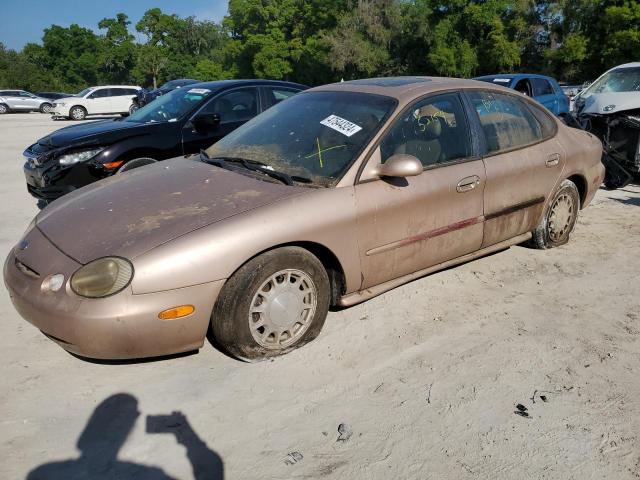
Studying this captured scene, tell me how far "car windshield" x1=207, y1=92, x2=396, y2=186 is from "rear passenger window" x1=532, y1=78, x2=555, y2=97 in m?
8.73

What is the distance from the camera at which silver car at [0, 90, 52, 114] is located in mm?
30734

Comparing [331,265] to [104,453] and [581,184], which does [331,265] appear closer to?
[104,453]

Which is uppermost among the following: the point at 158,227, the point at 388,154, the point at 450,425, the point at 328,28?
the point at 328,28

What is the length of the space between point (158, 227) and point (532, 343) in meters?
2.34

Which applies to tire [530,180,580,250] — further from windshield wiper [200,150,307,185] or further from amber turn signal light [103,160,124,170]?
amber turn signal light [103,160,124,170]

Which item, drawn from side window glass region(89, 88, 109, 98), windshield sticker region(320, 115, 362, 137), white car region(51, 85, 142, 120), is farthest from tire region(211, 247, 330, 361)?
side window glass region(89, 88, 109, 98)

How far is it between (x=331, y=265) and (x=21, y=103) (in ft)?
112

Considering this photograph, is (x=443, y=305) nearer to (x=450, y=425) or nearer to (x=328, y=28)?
(x=450, y=425)

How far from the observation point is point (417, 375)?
2957 millimetres

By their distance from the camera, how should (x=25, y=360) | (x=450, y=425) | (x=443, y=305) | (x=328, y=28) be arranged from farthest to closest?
(x=328, y=28)
(x=443, y=305)
(x=25, y=360)
(x=450, y=425)

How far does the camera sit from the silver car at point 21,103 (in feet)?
101

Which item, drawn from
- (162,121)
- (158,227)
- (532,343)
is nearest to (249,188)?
(158,227)

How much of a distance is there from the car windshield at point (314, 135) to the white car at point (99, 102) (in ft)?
75.2

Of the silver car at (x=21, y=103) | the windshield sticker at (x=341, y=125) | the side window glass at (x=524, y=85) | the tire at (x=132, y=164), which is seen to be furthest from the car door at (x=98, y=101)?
the windshield sticker at (x=341, y=125)
